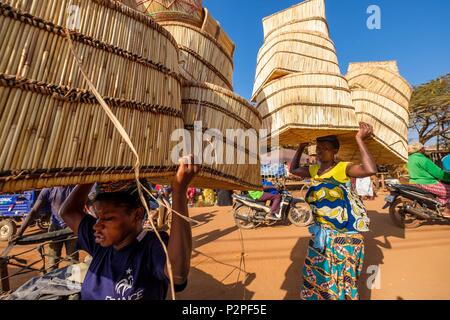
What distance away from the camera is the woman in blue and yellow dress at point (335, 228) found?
224cm

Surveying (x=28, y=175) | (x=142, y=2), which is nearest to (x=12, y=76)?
(x=28, y=175)

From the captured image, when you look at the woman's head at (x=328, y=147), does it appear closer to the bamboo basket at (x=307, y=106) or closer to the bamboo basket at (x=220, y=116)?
the bamboo basket at (x=307, y=106)

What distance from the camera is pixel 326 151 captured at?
2.37m

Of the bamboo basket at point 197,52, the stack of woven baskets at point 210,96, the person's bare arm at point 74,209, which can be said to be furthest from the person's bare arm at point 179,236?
the person's bare arm at point 74,209

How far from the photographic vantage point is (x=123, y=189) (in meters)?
1.36

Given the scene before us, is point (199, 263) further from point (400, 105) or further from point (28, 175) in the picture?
point (28, 175)

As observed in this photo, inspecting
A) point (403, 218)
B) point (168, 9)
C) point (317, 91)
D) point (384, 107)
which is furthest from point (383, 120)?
point (403, 218)

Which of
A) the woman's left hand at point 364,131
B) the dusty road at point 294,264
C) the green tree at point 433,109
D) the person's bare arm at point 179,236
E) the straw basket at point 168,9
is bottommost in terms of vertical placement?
the dusty road at point 294,264

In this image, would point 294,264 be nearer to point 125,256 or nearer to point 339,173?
point 339,173

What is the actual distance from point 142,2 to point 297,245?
4668mm

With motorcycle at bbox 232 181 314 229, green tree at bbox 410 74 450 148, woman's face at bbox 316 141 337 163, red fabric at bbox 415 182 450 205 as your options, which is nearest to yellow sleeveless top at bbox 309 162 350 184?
woman's face at bbox 316 141 337 163

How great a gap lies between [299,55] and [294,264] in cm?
308

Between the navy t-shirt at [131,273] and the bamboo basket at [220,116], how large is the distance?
17.2 inches

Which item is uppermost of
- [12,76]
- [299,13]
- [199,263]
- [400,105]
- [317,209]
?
[299,13]
